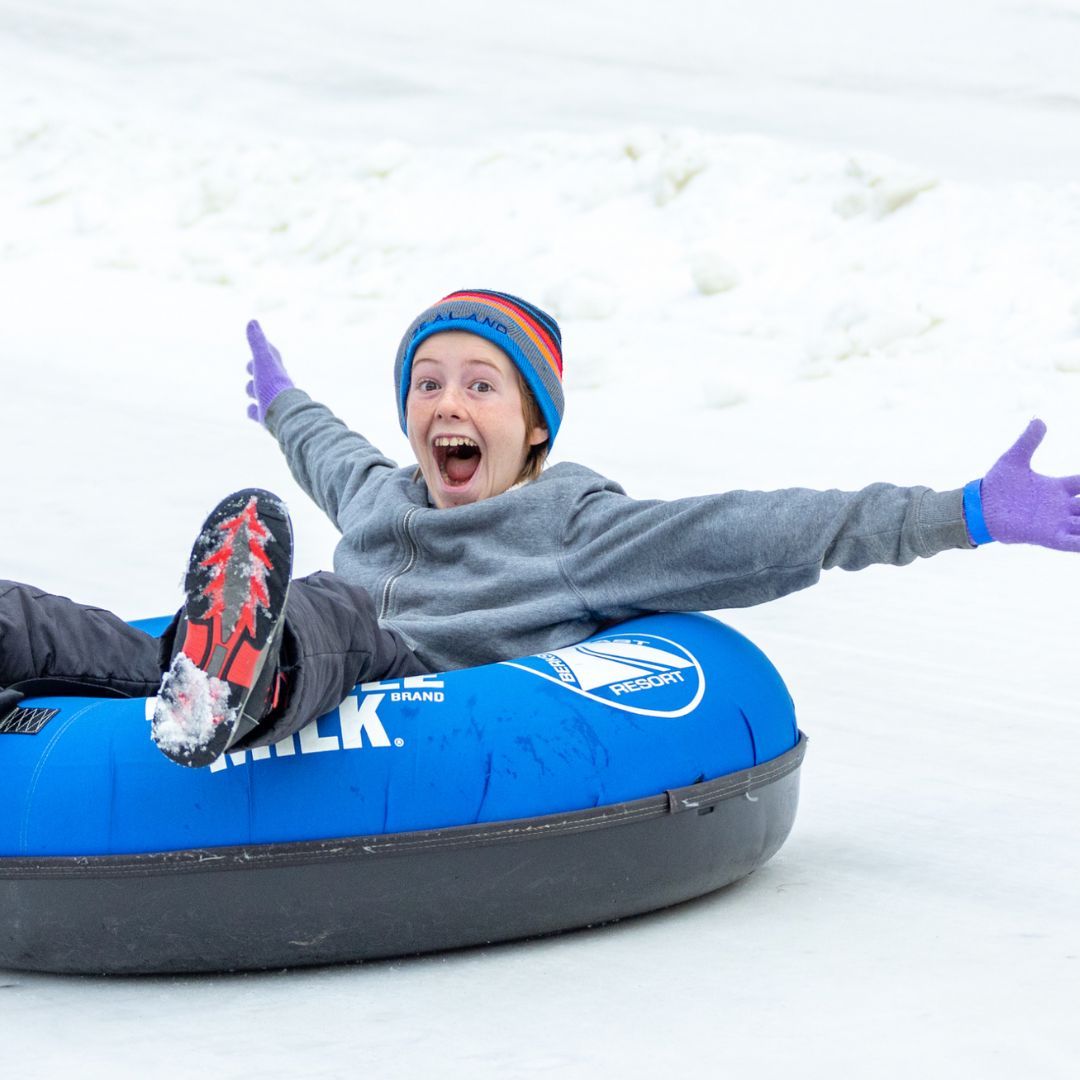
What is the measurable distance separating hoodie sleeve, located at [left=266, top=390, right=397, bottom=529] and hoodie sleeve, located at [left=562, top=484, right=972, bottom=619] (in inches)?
25.4

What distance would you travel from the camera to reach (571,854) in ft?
7.18

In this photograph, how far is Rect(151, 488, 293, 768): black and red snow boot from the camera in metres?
1.90

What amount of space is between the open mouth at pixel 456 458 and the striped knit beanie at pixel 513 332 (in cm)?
13

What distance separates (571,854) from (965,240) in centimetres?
611

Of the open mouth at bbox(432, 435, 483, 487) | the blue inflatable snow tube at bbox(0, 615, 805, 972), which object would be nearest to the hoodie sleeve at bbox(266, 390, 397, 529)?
the open mouth at bbox(432, 435, 483, 487)

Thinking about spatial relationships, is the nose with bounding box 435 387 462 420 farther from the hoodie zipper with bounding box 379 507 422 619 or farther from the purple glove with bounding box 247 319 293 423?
the purple glove with bounding box 247 319 293 423

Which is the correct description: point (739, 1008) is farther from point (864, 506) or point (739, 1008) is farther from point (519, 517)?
point (519, 517)

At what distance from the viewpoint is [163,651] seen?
208cm

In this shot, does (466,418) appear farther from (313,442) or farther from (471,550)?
(313,442)

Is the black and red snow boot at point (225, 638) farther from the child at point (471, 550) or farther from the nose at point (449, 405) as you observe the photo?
the nose at point (449, 405)

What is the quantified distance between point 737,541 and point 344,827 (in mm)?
719

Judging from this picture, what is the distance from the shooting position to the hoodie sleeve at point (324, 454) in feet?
10.5

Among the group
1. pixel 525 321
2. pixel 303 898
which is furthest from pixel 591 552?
pixel 303 898

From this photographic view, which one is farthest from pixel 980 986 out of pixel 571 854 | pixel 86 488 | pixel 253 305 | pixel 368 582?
pixel 253 305
